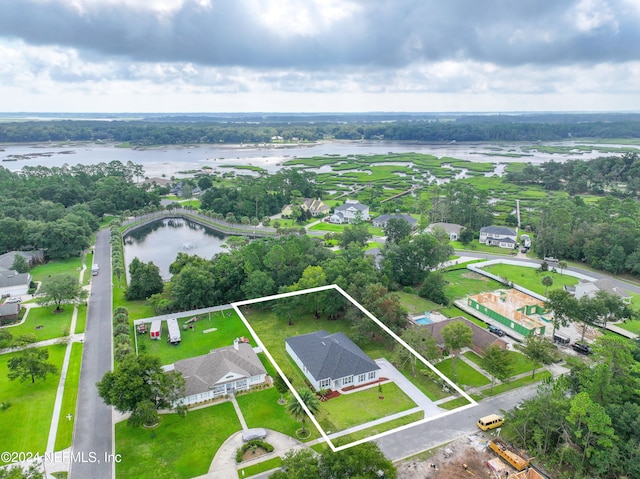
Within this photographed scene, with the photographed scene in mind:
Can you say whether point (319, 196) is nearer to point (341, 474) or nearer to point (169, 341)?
point (169, 341)

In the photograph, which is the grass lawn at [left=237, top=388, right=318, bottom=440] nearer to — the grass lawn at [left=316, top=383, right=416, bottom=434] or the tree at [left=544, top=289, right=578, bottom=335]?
the grass lawn at [left=316, top=383, right=416, bottom=434]

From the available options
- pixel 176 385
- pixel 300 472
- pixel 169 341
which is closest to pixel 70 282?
pixel 169 341

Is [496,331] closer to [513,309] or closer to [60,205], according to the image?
[513,309]

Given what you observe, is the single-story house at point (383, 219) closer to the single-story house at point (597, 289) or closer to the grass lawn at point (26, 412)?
the single-story house at point (597, 289)

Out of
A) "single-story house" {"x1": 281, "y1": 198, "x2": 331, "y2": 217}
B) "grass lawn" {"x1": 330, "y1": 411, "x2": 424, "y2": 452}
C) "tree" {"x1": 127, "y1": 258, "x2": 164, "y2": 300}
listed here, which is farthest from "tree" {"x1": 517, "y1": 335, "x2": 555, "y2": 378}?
"single-story house" {"x1": 281, "y1": 198, "x2": 331, "y2": 217}

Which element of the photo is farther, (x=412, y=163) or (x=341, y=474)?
(x=412, y=163)

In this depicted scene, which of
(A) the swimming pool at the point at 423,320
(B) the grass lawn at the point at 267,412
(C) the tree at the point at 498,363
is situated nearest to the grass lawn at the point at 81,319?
(B) the grass lawn at the point at 267,412
